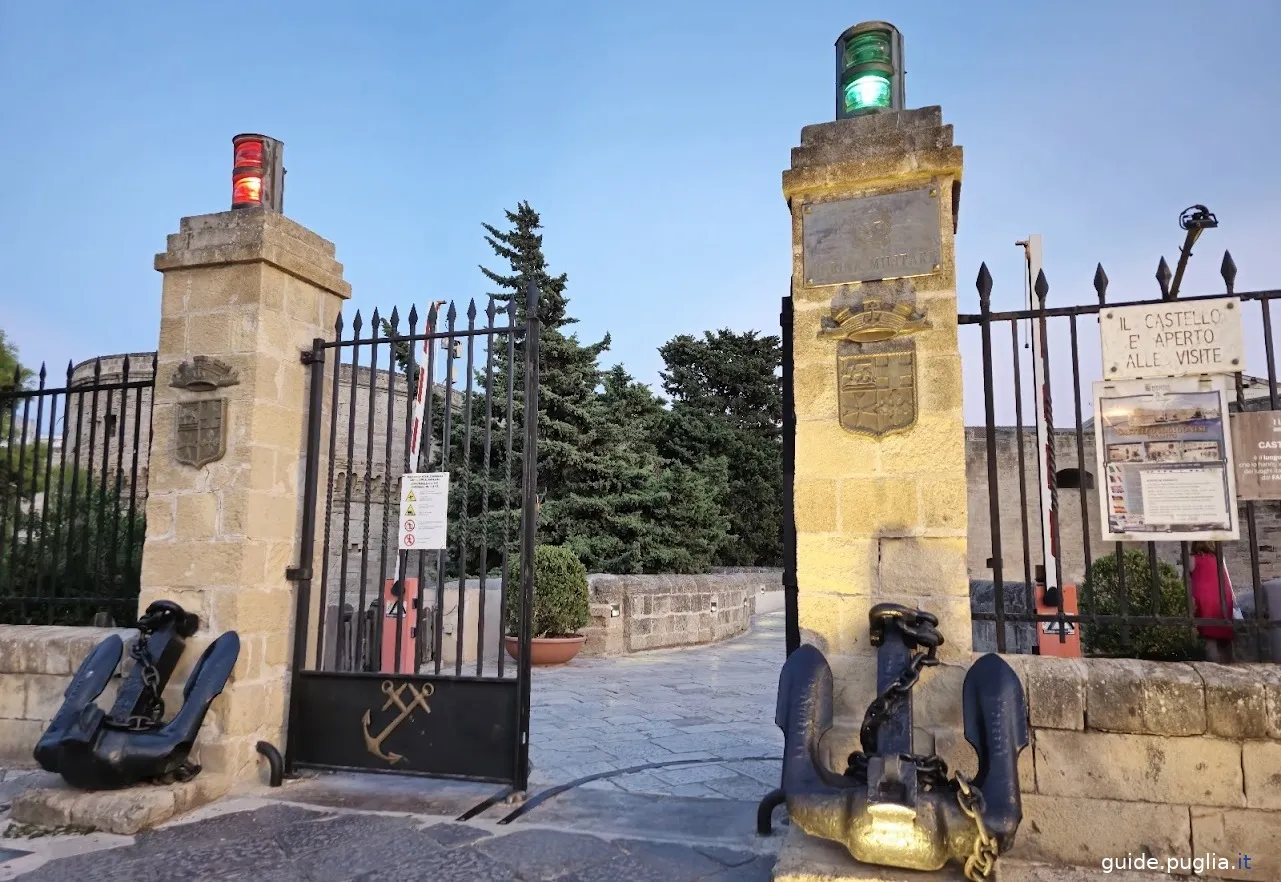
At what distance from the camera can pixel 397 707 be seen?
4.43 metres

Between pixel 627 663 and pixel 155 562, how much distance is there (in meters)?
6.67

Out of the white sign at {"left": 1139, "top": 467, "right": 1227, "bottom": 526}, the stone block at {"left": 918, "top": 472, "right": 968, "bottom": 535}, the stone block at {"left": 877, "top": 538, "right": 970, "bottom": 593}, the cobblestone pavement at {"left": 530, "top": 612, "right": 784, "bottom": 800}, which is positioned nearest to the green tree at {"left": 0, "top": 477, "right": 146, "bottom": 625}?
the cobblestone pavement at {"left": 530, "top": 612, "right": 784, "bottom": 800}

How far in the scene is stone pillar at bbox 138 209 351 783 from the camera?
4.39 meters

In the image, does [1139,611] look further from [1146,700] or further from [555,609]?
[555,609]

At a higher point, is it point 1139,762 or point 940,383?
point 940,383

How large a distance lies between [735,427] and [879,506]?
21701 mm

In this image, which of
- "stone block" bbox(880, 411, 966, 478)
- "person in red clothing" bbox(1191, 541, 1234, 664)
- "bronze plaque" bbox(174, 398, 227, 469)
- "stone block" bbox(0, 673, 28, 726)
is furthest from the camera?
"stone block" bbox(0, 673, 28, 726)

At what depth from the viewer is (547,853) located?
137 inches

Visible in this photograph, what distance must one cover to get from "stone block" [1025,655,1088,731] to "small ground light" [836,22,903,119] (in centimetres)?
248

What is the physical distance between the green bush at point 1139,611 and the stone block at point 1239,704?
1.33 feet

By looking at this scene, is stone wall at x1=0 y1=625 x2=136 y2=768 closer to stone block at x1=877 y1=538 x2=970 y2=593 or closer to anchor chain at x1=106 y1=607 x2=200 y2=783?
anchor chain at x1=106 y1=607 x2=200 y2=783

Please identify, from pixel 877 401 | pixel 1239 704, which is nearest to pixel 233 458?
pixel 877 401

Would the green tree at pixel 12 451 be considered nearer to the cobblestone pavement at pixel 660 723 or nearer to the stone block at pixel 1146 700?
the cobblestone pavement at pixel 660 723

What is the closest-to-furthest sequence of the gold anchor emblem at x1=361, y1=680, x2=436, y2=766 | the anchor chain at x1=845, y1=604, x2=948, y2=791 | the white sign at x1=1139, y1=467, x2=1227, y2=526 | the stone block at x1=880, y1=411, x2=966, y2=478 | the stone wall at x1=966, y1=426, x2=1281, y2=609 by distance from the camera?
the anchor chain at x1=845, y1=604, x2=948, y2=791 < the white sign at x1=1139, y1=467, x2=1227, y2=526 < the stone block at x1=880, y1=411, x2=966, y2=478 < the gold anchor emblem at x1=361, y1=680, x2=436, y2=766 < the stone wall at x1=966, y1=426, x2=1281, y2=609
